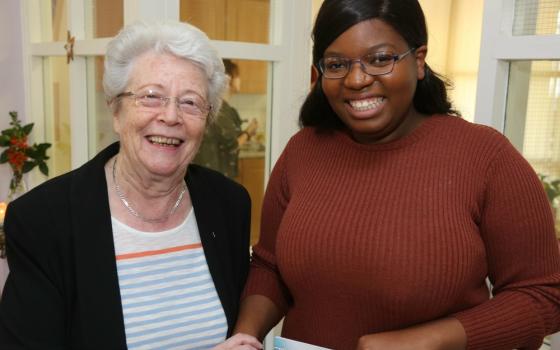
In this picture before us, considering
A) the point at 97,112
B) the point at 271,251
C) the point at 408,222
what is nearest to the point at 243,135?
the point at 97,112

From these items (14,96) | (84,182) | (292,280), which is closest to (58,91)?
(14,96)

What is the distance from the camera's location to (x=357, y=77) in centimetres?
114

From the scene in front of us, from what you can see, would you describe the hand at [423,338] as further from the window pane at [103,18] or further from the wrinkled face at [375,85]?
the window pane at [103,18]

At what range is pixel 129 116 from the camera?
1.25 meters

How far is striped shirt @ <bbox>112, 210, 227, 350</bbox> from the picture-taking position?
1.26 meters

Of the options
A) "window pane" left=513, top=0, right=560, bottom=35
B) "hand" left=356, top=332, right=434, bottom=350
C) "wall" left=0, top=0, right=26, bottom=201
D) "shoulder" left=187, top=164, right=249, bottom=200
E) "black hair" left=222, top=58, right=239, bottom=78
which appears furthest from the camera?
"wall" left=0, top=0, right=26, bottom=201

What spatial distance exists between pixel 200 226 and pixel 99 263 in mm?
277

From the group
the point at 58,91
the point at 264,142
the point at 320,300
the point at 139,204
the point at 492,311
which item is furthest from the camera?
the point at 58,91

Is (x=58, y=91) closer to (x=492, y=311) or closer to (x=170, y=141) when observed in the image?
(x=170, y=141)

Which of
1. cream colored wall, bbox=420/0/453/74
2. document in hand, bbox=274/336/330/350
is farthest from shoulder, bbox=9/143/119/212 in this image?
cream colored wall, bbox=420/0/453/74

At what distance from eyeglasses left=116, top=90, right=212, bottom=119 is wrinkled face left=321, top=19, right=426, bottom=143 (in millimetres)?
293

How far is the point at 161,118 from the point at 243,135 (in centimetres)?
123

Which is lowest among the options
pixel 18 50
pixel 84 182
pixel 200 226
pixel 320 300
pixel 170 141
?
pixel 320 300

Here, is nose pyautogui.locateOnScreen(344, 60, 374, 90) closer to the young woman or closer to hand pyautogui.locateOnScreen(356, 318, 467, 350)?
the young woman
